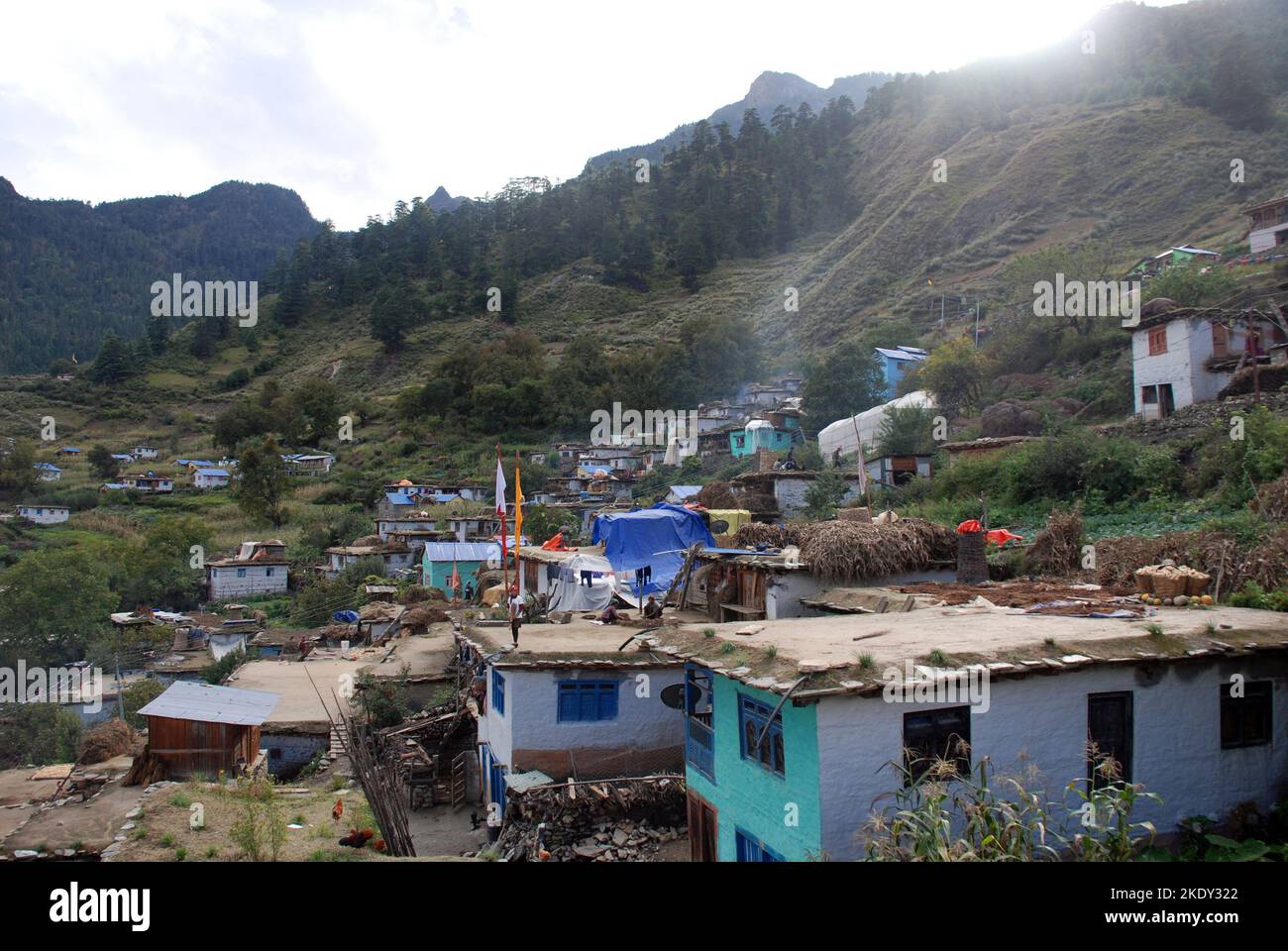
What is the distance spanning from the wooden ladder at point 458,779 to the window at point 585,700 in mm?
4576

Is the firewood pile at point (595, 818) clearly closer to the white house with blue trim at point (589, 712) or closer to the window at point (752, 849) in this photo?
the white house with blue trim at point (589, 712)

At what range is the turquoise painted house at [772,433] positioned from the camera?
4256 centimetres

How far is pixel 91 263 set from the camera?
513ft

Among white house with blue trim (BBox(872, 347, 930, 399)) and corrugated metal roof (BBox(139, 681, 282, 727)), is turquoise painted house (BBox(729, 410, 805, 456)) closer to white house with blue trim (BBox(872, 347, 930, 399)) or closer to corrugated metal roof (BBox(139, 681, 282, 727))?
white house with blue trim (BBox(872, 347, 930, 399))

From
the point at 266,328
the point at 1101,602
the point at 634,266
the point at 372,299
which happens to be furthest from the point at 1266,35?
the point at 266,328

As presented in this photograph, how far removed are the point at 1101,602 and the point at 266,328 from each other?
94.1m

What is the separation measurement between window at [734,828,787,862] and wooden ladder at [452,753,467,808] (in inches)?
342

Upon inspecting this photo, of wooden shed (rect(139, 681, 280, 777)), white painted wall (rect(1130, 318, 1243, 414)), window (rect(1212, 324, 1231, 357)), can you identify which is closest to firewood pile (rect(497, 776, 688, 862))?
wooden shed (rect(139, 681, 280, 777))

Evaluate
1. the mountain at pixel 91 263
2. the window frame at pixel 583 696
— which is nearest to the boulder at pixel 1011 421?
the window frame at pixel 583 696

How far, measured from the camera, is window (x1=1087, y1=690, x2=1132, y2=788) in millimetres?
7535

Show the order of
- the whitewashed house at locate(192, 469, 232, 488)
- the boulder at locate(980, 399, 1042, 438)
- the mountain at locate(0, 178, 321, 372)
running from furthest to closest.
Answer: the mountain at locate(0, 178, 321, 372)
the whitewashed house at locate(192, 469, 232, 488)
the boulder at locate(980, 399, 1042, 438)

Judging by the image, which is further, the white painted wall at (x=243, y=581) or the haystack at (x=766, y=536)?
the white painted wall at (x=243, y=581)

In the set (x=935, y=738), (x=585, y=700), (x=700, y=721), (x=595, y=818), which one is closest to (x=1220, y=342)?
(x=585, y=700)

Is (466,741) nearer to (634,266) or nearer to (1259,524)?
(1259,524)
